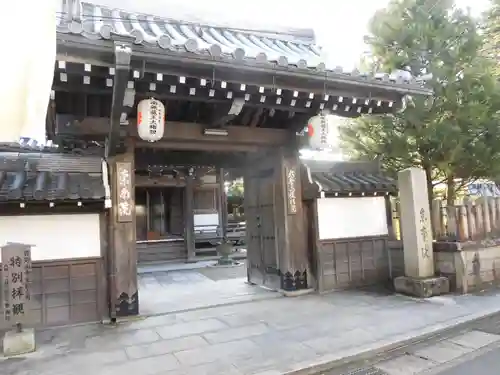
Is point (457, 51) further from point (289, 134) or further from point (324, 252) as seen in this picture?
point (324, 252)

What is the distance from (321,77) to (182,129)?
257 centimetres

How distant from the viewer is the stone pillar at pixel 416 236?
23.2ft

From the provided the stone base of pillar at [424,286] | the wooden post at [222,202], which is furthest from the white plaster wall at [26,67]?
the wooden post at [222,202]

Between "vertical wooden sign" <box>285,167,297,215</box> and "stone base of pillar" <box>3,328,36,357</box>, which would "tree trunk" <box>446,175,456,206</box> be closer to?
"vertical wooden sign" <box>285,167,297,215</box>

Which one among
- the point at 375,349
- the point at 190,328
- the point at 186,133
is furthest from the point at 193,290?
the point at 375,349

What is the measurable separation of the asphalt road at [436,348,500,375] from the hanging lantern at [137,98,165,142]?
4.82 meters

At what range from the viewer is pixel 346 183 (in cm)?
784

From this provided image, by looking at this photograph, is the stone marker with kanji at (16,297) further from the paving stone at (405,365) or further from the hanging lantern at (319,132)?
the hanging lantern at (319,132)

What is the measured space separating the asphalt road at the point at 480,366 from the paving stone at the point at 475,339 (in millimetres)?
323

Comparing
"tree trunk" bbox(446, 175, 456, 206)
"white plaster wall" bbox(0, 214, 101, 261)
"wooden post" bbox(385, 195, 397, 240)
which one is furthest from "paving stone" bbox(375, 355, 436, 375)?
"tree trunk" bbox(446, 175, 456, 206)

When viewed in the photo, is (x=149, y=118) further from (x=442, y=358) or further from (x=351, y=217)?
(x=442, y=358)

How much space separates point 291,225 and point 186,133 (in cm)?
272

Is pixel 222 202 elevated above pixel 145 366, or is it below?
above

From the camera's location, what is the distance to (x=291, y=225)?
7.54 m
